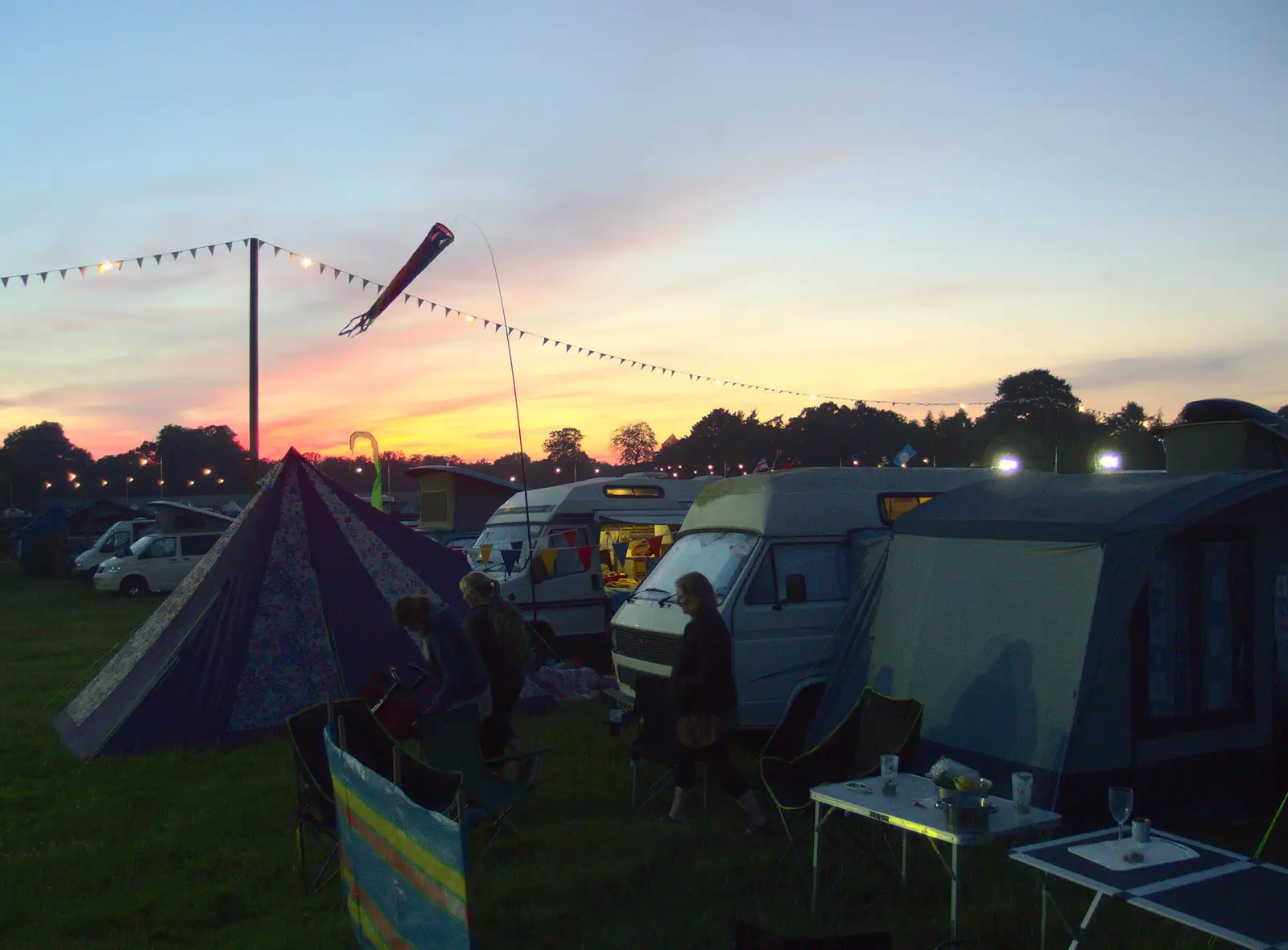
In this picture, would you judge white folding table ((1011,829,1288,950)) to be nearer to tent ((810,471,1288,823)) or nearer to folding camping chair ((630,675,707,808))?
tent ((810,471,1288,823))

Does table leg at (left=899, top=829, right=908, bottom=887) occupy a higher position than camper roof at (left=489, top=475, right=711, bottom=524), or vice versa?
camper roof at (left=489, top=475, right=711, bottom=524)

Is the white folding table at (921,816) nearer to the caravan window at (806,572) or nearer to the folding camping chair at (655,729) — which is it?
the folding camping chair at (655,729)

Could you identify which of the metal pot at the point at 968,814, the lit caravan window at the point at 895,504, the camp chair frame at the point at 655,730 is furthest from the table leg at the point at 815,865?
the lit caravan window at the point at 895,504

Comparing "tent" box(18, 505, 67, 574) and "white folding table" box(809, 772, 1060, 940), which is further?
"tent" box(18, 505, 67, 574)

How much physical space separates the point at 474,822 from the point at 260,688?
388 centimetres

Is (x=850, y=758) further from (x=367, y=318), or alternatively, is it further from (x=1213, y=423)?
(x=367, y=318)

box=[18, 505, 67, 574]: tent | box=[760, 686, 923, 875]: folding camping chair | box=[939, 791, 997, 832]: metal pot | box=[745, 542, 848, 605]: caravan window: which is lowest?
box=[18, 505, 67, 574]: tent

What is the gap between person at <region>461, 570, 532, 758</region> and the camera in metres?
7.29

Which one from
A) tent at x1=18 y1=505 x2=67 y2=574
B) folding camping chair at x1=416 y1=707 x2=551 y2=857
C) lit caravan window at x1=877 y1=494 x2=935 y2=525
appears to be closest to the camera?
folding camping chair at x1=416 y1=707 x2=551 y2=857

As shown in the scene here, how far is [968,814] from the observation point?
14.3ft

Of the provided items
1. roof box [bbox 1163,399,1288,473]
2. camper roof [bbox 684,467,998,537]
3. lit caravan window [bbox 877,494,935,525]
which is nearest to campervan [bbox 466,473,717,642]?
camper roof [bbox 684,467,998,537]

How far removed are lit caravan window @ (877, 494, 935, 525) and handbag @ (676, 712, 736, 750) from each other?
3.03 metres

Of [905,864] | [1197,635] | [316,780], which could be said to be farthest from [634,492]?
[905,864]

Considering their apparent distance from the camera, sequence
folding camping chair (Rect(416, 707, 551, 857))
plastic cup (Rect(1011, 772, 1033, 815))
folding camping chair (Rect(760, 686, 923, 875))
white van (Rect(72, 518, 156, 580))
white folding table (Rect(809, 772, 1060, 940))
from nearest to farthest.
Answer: white folding table (Rect(809, 772, 1060, 940)), plastic cup (Rect(1011, 772, 1033, 815)), folding camping chair (Rect(760, 686, 923, 875)), folding camping chair (Rect(416, 707, 551, 857)), white van (Rect(72, 518, 156, 580))
